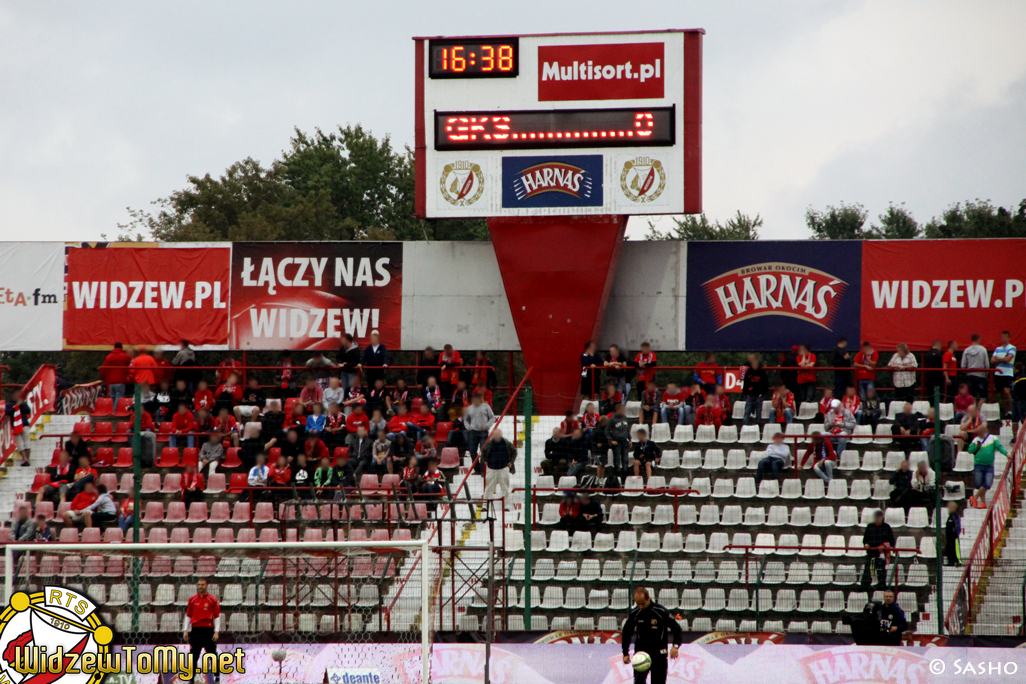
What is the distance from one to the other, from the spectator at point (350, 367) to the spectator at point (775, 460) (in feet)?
26.8

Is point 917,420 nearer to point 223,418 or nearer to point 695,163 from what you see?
point 695,163

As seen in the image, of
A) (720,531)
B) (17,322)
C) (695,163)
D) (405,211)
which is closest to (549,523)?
(720,531)

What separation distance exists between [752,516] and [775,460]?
4.04ft

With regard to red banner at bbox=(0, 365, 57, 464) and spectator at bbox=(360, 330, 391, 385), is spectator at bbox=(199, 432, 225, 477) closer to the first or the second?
spectator at bbox=(360, 330, 391, 385)

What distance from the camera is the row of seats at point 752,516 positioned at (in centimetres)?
1806

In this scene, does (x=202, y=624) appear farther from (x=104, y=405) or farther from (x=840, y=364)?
(x=840, y=364)

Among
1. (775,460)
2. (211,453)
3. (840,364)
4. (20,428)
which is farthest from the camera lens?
(840,364)

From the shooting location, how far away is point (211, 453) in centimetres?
2098

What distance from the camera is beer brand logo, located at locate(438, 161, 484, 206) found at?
23375 millimetres

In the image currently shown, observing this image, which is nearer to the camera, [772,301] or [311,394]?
[311,394]

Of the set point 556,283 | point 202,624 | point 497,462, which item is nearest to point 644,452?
point 497,462

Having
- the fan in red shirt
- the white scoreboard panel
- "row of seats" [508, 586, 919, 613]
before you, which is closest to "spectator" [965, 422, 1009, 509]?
"row of seats" [508, 586, 919, 613]

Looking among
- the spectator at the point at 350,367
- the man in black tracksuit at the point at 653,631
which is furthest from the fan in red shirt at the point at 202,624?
the spectator at the point at 350,367

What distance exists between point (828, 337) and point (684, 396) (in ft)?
14.6
